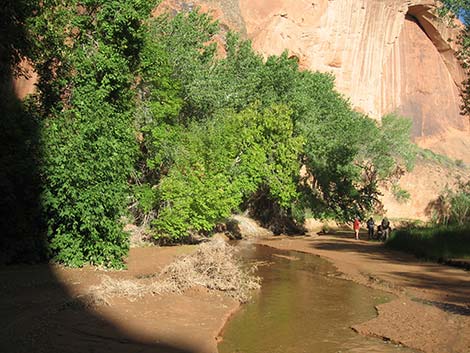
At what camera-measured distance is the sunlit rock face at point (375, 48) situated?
49.4 metres

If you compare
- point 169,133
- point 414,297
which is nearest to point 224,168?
point 169,133

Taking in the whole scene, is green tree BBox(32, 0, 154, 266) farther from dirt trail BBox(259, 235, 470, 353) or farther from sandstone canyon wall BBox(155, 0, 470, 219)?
sandstone canyon wall BBox(155, 0, 470, 219)

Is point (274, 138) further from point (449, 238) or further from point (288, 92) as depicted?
point (449, 238)

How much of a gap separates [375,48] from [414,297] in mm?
46791

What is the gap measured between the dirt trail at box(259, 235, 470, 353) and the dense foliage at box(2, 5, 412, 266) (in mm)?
7131

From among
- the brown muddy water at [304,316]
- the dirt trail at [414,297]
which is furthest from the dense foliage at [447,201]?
the brown muddy water at [304,316]

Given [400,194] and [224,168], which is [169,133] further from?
[400,194]

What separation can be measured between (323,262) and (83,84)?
37.7ft

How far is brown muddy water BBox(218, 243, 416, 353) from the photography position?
29.2 feet

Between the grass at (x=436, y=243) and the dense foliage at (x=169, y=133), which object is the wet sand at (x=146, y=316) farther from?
the grass at (x=436, y=243)

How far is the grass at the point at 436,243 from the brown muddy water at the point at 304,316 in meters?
6.10

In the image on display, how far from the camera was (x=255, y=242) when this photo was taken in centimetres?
2881

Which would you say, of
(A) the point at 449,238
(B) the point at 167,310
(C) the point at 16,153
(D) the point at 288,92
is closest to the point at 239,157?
(D) the point at 288,92

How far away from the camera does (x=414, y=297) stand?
1306 cm
